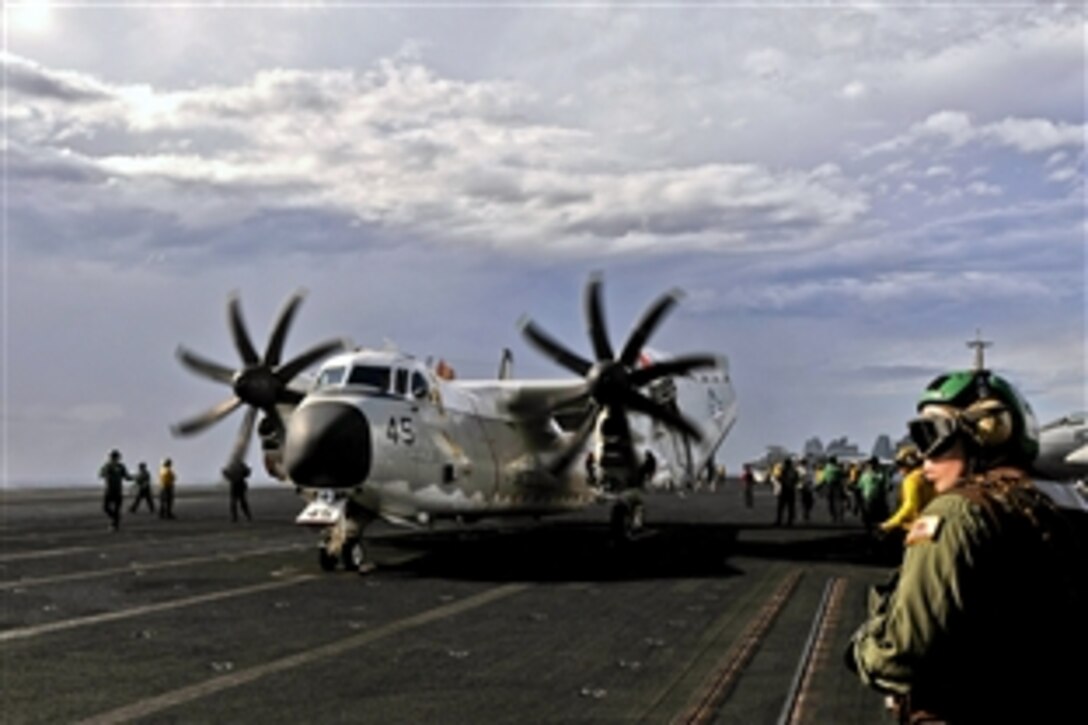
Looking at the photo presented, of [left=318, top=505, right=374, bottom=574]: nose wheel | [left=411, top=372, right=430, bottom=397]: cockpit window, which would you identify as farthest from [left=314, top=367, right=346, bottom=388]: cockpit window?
[left=318, top=505, right=374, bottom=574]: nose wheel

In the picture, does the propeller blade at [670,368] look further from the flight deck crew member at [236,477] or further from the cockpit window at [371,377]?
the flight deck crew member at [236,477]

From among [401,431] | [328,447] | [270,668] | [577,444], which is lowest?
[270,668]

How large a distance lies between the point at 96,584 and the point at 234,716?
10039 millimetres

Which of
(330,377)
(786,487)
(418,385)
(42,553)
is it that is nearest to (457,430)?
(418,385)

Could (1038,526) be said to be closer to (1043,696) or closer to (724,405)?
(1043,696)

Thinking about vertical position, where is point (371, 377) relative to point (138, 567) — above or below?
above

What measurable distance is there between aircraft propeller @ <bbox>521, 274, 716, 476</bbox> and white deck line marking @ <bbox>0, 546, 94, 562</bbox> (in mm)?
10796

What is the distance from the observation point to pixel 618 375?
23.3m

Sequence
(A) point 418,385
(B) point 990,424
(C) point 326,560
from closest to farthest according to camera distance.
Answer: (B) point 990,424, (C) point 326,560, (A) point 418,385

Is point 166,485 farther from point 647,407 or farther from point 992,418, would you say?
point 992,418

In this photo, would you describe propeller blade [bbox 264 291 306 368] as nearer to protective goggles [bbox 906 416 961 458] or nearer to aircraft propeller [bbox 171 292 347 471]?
aircraft propeller [bbox 171 292 347 471]

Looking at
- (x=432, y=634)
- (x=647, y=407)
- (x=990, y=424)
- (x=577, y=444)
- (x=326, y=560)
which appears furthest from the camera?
(x=577, y=444)

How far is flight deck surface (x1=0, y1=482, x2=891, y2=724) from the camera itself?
8.85 meters

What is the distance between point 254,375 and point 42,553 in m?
5.88
